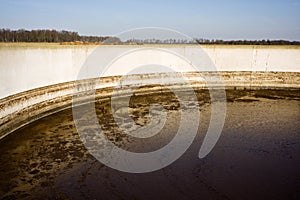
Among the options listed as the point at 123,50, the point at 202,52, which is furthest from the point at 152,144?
the point at 202,52

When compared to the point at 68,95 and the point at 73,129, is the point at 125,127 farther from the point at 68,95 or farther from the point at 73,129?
the point at 68,95

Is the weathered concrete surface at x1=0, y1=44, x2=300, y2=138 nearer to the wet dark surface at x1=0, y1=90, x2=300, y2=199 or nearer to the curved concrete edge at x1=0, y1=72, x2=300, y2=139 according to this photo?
the curved concrete edge at x1=0, y1=72, x2=300, y2=139

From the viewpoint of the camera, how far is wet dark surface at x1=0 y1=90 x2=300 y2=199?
3953mm

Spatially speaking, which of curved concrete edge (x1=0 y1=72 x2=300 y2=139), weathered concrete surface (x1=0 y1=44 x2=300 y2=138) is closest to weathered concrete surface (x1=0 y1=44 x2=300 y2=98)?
weathered concrete surface (x1=0 y1=44 x2=300 y2=138)

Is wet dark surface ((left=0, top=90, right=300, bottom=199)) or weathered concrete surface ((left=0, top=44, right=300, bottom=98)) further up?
weathered concrete surface ((left=0, top=44, right=300, bottom=98))

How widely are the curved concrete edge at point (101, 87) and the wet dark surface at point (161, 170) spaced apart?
0.34 metres

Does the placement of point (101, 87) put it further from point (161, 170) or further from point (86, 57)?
point (161, 170)

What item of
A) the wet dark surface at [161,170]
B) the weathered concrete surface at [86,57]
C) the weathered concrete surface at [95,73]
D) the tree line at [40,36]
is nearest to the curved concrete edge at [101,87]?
the weathered concrete surface at [95,73]

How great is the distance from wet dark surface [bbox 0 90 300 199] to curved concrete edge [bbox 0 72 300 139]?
0.34m

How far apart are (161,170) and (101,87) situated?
586cm

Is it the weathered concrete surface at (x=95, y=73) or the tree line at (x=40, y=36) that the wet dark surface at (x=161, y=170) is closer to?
the weathered concrete surface at (x=95, y=73)

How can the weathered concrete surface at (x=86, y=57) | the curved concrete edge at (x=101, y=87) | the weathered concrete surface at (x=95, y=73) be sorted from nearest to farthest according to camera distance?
the curved concrete edge at (x=101, y=87) → the weathered concrete surface at (x=95, y=73) → the weathered concrete surface at (x=86, y=57)

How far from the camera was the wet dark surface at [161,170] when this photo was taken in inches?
156

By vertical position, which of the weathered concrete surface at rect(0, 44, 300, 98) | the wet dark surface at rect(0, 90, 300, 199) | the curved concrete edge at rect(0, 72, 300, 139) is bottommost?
the wet dark surface at rect(0, 90, 300, 199)
